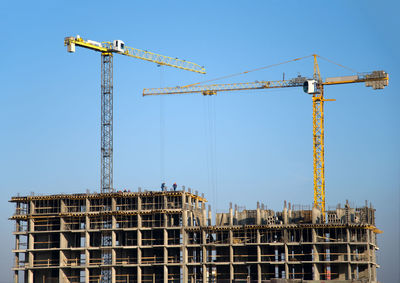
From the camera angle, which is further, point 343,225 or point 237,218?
point 237,218


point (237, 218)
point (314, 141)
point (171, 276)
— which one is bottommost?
point (171, 276)

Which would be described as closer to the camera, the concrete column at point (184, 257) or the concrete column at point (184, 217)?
the concrete column at point (184, 257)

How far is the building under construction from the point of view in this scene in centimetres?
14388

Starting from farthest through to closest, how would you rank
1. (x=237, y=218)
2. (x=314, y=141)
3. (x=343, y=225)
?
(x=314, y=141) < (x=237, y=218) < (x=343, y=225)

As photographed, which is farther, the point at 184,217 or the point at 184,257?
the point at 184,217

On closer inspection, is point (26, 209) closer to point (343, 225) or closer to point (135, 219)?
point (135, 219)

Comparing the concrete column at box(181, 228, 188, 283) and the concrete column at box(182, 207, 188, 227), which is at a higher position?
the concrete column at box(182, 207, 188, 227)

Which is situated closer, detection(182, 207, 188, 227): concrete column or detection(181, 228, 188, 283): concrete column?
detection(181, 228, 188, 283): concrete column

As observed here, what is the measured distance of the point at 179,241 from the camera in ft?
493

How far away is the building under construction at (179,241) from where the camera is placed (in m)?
144

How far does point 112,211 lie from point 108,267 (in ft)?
34.2

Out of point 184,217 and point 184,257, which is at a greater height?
point 184,217

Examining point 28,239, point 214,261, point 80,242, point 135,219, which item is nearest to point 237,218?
point 214,261

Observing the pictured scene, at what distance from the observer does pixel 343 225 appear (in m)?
142
